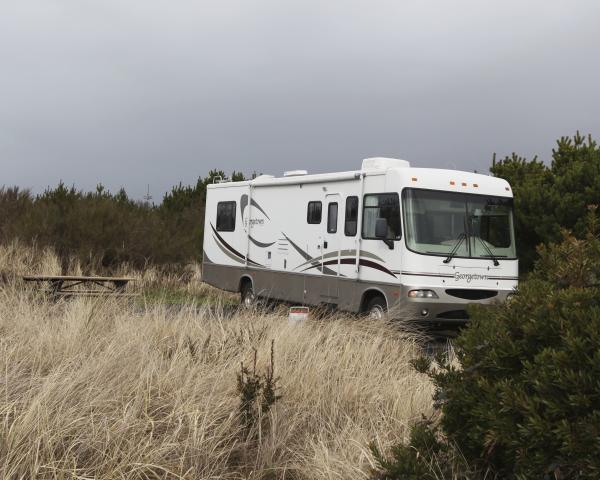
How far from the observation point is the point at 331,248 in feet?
40.8

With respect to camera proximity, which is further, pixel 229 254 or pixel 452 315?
pixel 229 254

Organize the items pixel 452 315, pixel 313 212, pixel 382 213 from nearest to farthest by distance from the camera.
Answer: pixel 452 315 < pixel 382 213 < pixel 313 212

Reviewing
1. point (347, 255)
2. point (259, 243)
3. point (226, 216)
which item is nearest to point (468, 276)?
point (347, 255)

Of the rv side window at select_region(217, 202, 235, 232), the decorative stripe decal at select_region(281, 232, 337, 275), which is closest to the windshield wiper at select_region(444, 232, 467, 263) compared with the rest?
the decorative stripe decal at select_region(281, 232, 337, 275)

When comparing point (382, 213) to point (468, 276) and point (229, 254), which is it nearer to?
point (468, 276)

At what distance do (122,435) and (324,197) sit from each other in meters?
8.88

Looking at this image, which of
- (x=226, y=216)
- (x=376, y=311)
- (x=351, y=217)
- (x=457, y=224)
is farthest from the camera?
(x=226, y=216)

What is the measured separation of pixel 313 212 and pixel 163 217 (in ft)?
38.2

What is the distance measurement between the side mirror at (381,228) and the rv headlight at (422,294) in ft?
3.05

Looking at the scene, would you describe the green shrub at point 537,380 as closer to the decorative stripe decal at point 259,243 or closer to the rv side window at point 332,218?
the rv side window at point 332,218

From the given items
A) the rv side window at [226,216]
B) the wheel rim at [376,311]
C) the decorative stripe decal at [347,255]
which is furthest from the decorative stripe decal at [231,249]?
the wheel rim at [376,311]

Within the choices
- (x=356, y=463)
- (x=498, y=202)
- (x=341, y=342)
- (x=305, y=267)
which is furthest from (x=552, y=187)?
(x=356, y=463)

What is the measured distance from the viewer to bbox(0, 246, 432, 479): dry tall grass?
395cm

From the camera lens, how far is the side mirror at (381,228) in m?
10.9
